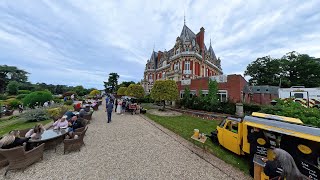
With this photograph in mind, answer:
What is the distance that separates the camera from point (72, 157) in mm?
5211

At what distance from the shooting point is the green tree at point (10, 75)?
5419 cm

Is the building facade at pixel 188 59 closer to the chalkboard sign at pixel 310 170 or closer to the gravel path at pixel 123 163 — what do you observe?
the gravel path at pixel 123 163

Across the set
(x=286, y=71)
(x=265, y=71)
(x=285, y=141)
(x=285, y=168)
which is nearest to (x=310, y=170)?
(x=285, y=141)

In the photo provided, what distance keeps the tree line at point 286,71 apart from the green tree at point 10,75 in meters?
90.8

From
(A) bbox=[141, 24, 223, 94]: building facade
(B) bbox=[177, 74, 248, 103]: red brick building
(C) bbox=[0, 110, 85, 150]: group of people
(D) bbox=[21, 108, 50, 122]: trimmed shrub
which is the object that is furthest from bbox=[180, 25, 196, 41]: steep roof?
(C) bbox=[0, 110, 85, 150]: group of people

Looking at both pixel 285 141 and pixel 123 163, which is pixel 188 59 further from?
pixel 123 163

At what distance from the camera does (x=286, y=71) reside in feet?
120

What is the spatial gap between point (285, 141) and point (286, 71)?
45245 mm

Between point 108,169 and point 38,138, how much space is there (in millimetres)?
3304

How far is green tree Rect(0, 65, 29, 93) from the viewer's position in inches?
2133

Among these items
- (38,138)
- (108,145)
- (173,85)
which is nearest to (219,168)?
(108,145)

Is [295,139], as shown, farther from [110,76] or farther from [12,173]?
[110,76]

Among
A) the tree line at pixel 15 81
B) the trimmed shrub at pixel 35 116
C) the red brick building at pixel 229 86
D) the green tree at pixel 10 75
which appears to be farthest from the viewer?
the green tree at pixel 10 75

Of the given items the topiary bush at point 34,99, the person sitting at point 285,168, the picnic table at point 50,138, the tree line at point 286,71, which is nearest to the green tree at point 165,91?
the picnic table at point 50,138
